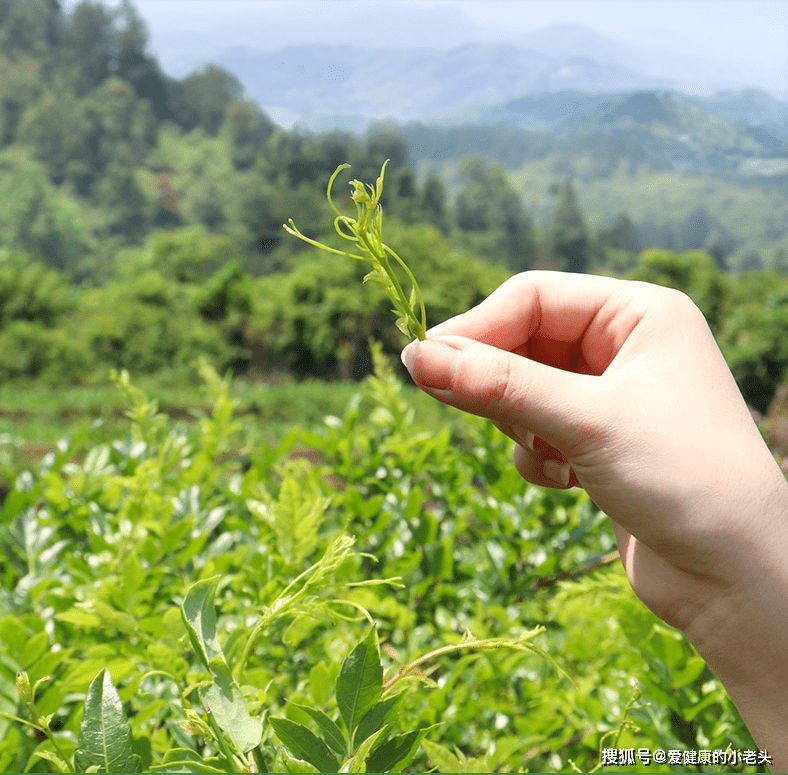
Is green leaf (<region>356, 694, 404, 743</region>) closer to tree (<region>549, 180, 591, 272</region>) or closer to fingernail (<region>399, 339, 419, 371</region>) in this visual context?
fingernail (<region>399, 339, 419, 371</region>)

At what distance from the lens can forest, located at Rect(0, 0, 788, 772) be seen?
65 cm

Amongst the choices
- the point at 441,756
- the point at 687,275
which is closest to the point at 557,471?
the point at 441,756

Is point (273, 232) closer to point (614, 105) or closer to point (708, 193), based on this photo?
point (708, 193)

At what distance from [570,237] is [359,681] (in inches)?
1388

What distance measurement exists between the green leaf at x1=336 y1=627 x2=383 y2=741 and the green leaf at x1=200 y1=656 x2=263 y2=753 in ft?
0.25

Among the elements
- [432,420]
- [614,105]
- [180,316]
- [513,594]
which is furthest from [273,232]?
[614,105]

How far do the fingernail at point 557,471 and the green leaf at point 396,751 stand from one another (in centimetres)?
57

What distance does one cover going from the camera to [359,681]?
0.54 m

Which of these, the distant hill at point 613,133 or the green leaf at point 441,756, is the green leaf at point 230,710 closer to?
the green leaf at point 441,756

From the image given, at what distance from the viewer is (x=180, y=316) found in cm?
1492

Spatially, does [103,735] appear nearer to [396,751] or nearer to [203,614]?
[203,614]

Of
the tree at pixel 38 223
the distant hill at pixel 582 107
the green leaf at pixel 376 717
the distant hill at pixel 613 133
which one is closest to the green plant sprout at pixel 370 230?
the green leaf at pixel 376 717

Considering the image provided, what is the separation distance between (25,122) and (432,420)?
45.3m

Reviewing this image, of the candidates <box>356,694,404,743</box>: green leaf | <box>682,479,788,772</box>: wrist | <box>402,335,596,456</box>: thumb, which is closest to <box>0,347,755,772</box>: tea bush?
<box>356,694,404,743</box>: green leaf
